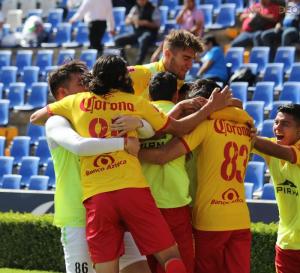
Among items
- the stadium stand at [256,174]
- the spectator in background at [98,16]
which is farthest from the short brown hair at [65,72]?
the spectator in background at [98,16]

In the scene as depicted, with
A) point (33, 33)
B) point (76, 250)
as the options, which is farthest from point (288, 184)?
point (33, 33)

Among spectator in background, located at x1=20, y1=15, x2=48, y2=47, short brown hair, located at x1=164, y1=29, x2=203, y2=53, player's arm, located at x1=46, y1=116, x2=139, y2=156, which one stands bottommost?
spectator in background, located at x1=20, y1=15, x2=48, y2=47

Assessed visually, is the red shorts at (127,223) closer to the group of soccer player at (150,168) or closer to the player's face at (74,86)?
the group of soccer player at (150,168)

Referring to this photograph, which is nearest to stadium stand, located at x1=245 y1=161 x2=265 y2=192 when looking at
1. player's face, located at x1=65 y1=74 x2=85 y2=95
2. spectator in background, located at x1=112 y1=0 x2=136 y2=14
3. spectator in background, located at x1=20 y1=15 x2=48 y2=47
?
player's face, located at x1=65 y1=74 x2=85 y2=95

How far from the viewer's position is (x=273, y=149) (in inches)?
305

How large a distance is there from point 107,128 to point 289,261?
1931 millimetres

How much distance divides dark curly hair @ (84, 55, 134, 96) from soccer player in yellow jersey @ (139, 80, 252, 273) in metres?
0.67

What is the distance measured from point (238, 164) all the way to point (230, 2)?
480 inches

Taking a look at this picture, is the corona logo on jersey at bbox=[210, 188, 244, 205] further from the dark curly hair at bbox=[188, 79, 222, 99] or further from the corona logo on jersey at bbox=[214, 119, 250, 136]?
the dark curly hair at bbox=[188, 79, 222, 99]

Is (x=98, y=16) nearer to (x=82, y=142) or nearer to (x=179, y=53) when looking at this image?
(x=179, y=53)

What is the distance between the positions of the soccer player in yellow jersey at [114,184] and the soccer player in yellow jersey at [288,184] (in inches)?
47.6

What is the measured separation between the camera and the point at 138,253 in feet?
24.1

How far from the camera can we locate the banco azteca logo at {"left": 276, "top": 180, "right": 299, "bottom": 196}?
7.97 meters

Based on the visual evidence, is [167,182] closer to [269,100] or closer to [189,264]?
[189,264]
